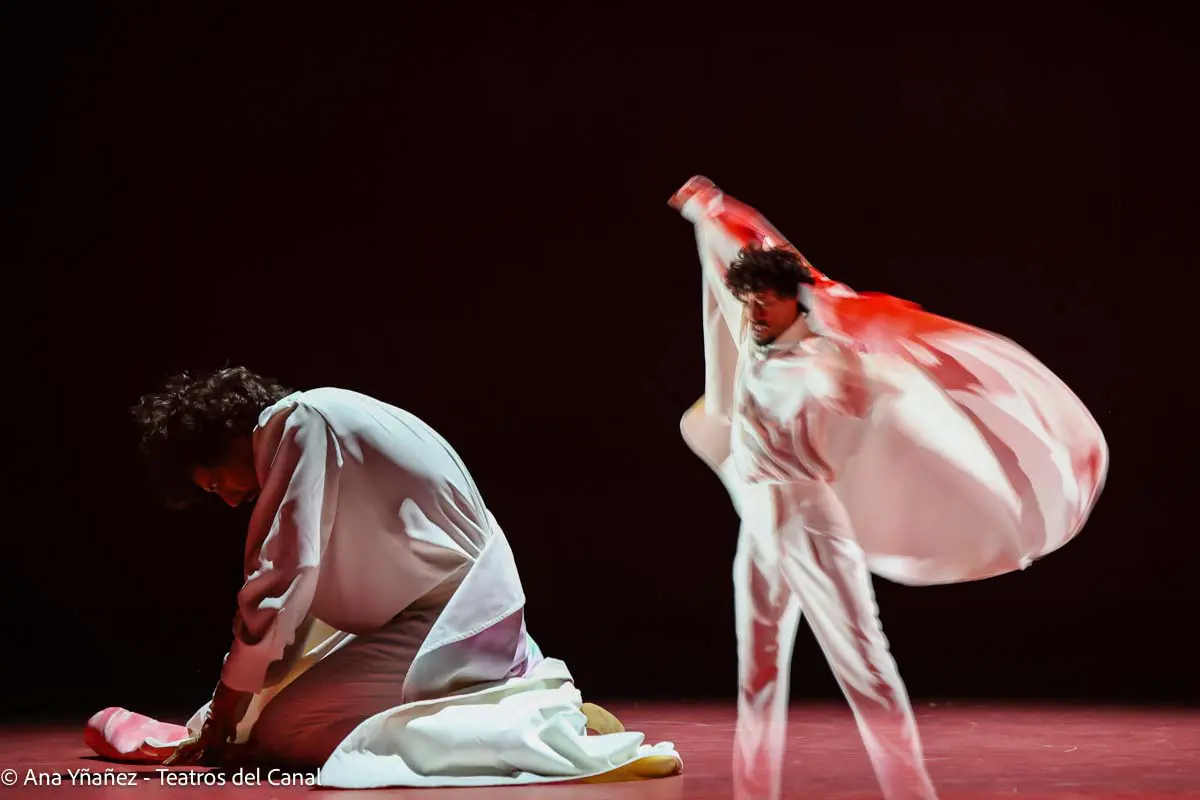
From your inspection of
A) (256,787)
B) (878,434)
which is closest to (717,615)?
(878,434)

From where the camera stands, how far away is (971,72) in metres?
5.11

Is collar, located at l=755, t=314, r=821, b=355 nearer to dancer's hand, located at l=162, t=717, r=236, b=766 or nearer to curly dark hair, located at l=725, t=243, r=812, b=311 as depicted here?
curly dark hair, located at l=725, t=243, r=812, b=311

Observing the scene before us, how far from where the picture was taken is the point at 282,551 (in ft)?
9.31

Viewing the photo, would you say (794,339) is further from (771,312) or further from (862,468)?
(862,468)

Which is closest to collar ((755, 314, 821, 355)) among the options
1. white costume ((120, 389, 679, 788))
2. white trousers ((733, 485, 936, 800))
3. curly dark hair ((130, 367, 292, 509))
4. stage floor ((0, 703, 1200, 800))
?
white trousers ((733, 485, 936, 800))

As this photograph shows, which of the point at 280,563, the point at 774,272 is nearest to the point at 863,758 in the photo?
the point at 774,272

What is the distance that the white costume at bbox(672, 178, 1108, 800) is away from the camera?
2.78 metres

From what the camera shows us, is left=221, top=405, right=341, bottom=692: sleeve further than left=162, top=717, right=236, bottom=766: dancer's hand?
No

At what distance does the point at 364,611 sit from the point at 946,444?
3.87ft

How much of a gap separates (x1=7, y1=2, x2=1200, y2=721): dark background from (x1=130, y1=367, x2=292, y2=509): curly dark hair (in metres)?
2.20

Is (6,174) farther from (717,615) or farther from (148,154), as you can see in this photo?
(717,615)

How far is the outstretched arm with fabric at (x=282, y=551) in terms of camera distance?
2.84 meters

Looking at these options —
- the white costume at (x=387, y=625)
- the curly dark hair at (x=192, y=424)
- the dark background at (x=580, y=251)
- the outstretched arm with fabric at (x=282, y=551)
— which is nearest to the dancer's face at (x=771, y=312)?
the white costume at (x=387, y=625)

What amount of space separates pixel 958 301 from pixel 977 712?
1462 millimetres
